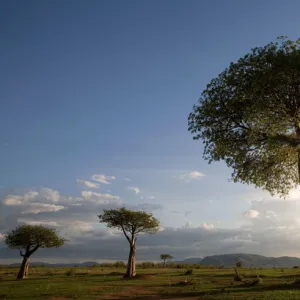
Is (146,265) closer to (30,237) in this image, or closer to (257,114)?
(30,237)

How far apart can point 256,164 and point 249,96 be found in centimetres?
919

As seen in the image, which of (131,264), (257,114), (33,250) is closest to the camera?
(257,114)

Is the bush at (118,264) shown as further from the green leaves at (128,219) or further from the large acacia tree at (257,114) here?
the large acacia tree at (257,114)

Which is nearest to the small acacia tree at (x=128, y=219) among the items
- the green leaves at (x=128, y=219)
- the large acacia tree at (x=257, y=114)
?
the green leaves at (x=128, y=219)

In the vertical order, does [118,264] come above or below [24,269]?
below

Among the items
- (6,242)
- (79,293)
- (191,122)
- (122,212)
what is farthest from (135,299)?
(6,242)

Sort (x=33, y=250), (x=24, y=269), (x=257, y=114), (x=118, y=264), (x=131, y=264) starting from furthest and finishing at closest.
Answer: (x=118, y=264) < (x=33, y=250) < (x=24, y=269) < (x=131, y=264) < (x=257, y=114)

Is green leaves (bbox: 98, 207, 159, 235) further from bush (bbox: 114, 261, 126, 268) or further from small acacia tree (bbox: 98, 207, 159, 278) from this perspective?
bush (bbox: 114, 261, 126, 268)

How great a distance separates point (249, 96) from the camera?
31.0m

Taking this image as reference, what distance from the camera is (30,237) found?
251 feet

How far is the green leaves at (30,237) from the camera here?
76438 millimetres

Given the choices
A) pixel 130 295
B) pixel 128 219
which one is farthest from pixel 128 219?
pixel 130 295

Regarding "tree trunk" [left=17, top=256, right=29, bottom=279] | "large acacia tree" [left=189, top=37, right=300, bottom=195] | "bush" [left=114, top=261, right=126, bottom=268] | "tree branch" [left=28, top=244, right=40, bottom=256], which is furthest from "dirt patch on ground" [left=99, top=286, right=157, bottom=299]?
"bush" [left=114, top=261, right=126, bottom=268]

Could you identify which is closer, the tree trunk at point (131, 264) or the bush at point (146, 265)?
the tree trunk at point (131, 264)
